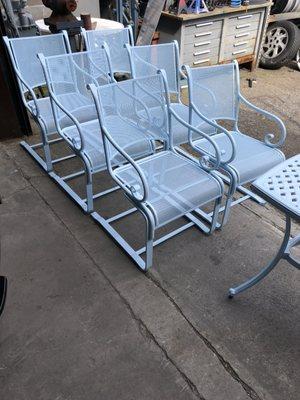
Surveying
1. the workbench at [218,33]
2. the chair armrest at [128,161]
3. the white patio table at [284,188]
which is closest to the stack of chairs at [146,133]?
the chair armrest at [128,161]

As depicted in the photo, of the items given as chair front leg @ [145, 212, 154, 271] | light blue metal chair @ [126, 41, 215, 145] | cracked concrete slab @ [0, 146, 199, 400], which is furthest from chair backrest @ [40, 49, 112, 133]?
chair front leg @ [145, 212, 154, 271]

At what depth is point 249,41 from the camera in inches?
198

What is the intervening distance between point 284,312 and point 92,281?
1.12 metres

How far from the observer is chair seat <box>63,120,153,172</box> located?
7.28ft

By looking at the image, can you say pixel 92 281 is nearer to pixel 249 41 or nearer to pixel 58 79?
pixel 58 79

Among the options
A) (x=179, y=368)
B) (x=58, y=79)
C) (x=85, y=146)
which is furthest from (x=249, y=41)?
(x=179, y=368)

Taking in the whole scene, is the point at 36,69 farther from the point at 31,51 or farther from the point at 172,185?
the point at 172,185

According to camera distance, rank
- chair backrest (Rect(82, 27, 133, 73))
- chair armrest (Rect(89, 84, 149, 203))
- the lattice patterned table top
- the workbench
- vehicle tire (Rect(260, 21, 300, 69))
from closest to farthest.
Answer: the lattice patterned table top
chair armrest (Rect(89, 84, 149, 203))
chair backrest (Rect(82, 27, 133, 73))
the workbench
vehicle tire (Rect(260, 21, 300, 69))

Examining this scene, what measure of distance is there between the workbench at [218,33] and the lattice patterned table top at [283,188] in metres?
3.24

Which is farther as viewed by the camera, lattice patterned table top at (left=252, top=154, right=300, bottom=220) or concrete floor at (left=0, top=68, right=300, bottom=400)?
concrete floor at (left=0, top=68, right=300, bottom=400)

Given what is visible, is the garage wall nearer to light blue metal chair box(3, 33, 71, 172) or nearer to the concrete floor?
light blue metal chair box(3, 33, 71, 172)

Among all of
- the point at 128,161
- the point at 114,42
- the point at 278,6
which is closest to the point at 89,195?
the point at 128,161

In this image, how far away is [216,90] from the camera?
2.51 m

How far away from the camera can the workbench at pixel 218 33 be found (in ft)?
13.7
